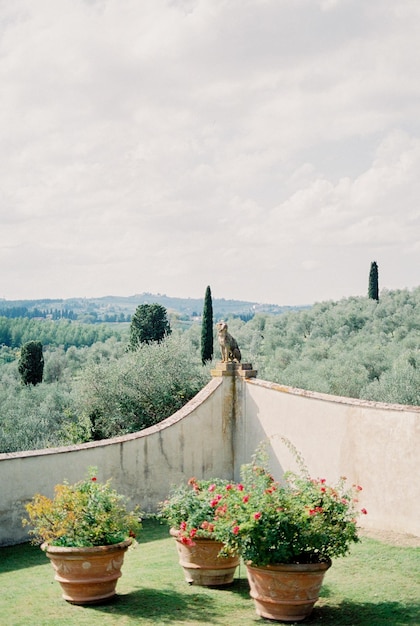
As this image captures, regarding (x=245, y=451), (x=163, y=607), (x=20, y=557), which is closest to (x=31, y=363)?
(x=245, y=451)

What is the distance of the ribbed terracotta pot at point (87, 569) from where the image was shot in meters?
6.28

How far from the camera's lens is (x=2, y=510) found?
9172 millimetres

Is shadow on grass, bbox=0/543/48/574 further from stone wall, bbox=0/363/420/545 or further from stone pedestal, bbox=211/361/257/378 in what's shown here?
stone pedestal, bbox=211/361/257/378

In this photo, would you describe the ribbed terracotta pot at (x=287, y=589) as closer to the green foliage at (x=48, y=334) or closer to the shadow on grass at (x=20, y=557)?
the shadow on grass at (x=20, y=557)

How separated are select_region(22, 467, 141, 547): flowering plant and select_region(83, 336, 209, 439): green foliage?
1090 centimetres

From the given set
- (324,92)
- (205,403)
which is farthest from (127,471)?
(324,92)

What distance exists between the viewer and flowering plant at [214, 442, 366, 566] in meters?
5.75

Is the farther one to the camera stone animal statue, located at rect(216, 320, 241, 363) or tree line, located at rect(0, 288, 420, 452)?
tree line, located at rect(0, 288, 420, 452)

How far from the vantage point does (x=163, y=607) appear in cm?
632

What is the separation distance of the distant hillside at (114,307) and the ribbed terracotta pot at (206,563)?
352ft

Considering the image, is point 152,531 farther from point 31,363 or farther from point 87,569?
point 31,363

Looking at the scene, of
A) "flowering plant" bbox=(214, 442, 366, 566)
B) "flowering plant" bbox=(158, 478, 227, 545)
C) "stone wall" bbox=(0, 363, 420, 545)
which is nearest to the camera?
"flowering plant" bbox=(214, 442, 366, 566)

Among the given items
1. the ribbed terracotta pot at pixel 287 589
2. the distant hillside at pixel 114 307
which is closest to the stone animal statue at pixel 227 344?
the ribbed terracotta pot at pixel 287 589

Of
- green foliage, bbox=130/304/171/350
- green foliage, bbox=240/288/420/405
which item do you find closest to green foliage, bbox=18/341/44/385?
green foliage, bbox=130/304/171/350
